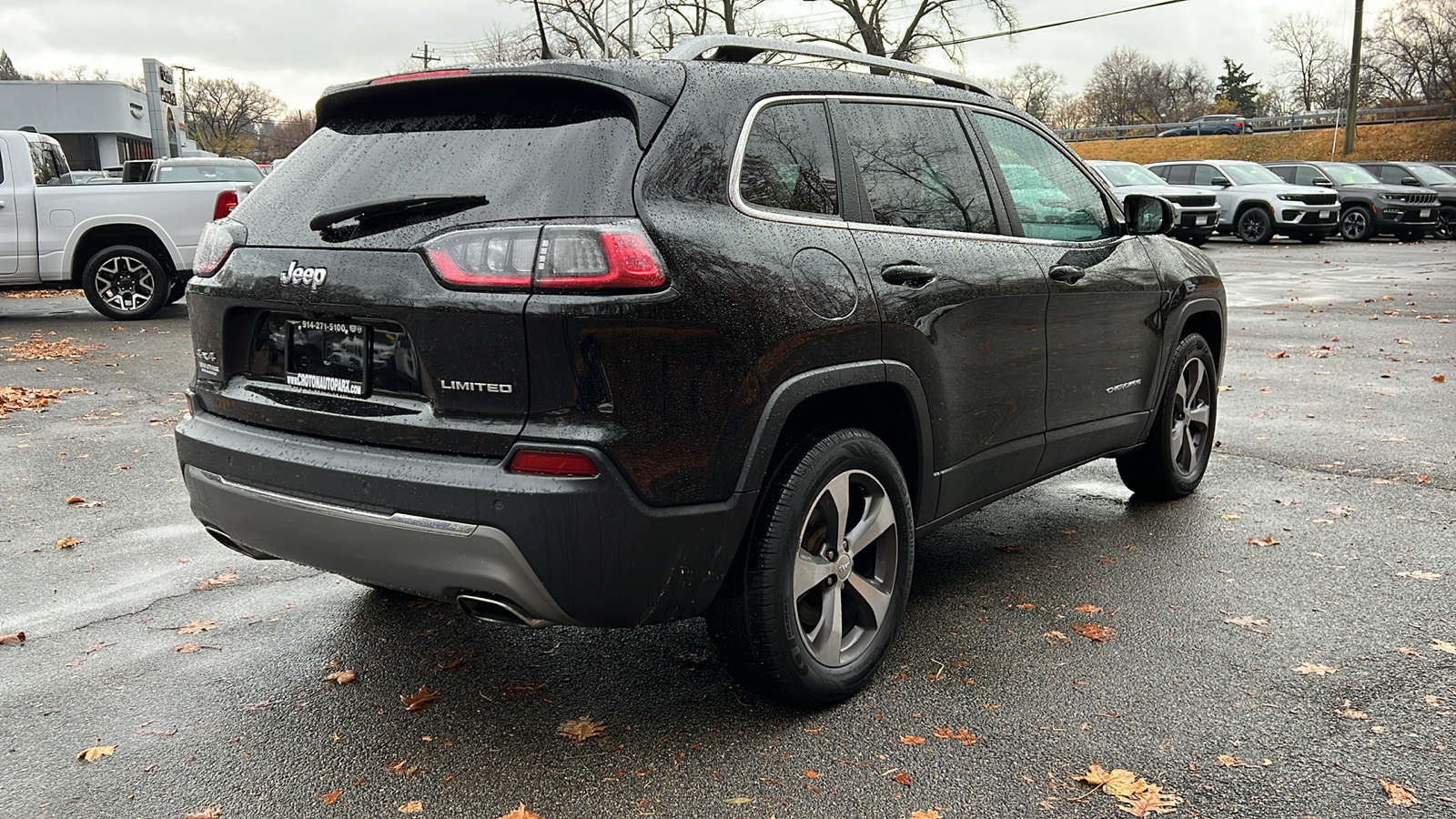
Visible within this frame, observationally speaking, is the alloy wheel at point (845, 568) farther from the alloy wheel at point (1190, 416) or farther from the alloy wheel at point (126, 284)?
the alloy wheel at point (126, 284)

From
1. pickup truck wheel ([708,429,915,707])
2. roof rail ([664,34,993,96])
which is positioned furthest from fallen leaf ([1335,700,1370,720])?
roof rail ([664,34,993,96])

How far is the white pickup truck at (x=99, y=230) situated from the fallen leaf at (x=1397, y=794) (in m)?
12.4

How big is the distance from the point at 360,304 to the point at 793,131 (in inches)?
51.7

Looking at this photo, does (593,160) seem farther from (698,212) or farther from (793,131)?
(793,131)

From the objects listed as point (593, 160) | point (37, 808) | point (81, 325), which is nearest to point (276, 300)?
point (593, 160)

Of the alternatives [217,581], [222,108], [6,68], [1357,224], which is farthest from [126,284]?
[222,108]

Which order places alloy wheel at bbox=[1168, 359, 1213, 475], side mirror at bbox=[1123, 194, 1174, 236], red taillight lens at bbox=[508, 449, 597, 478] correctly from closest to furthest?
red taillight lens at bbox=[508, 449, 597, 478]
side mirror at bbox=[1123, 194, 1174, 236]
alloy wheel at bbox=[1168, 359, 1213, 475]

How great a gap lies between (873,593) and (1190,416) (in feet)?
9.17

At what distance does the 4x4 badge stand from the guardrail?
56.0m

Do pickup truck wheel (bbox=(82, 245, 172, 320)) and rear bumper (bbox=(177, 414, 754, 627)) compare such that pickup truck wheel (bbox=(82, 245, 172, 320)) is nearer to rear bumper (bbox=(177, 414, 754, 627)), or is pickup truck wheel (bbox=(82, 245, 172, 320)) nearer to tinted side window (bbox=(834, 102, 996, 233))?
rear bumper (bbox=(177, 414, 754, 627))

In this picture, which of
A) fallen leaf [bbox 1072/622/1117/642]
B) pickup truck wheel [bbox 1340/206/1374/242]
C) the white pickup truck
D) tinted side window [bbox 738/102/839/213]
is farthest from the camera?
pickup truck wheel [bbox 1340/206/1374/242]

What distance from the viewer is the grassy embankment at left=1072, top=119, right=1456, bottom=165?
171ft

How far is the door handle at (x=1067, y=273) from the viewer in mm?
4375

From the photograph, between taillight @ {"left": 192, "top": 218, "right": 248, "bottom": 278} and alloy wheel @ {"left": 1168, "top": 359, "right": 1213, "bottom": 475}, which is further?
alloy wheel @ {"left": 1168, "top": 359, "right": 1213, "bottom": 475}
